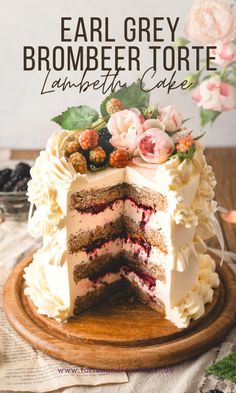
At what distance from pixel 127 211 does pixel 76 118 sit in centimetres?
43

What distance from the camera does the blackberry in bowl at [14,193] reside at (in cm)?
324

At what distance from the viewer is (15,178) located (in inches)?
131

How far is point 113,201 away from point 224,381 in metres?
0.81

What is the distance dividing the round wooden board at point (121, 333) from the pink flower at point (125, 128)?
26.0 inches

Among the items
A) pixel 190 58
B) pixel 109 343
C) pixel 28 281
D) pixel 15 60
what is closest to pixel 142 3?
pixel 190 58

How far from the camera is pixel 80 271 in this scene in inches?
101

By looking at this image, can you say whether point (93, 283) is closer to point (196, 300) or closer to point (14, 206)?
point (196, 300)

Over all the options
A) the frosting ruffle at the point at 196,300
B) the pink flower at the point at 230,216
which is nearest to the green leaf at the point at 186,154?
the frosting ruffle at the point at 196,300

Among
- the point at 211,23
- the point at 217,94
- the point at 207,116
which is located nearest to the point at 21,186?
the point at 207,116

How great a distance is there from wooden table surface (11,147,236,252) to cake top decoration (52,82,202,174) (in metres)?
0.85

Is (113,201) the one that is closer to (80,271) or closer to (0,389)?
(80,271)

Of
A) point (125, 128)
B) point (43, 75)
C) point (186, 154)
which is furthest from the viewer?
point (43, 75)

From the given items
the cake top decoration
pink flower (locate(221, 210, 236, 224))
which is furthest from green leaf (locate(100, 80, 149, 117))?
pink flower (locate(221, 210, 236, 224))

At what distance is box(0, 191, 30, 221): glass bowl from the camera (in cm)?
322
